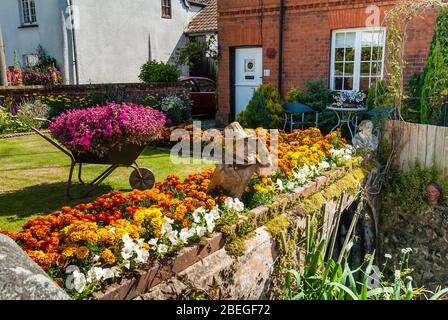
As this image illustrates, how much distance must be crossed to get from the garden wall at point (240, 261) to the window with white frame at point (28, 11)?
15.7 m

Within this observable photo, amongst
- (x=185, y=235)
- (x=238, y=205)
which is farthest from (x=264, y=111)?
(x=185, y=235)

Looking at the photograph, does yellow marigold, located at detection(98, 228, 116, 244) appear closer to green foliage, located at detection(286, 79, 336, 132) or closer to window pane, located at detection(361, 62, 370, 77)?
green foliage, located at detection(286, 79, 336, 132)

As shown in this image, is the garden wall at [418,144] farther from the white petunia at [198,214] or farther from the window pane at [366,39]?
the white petunia at [198,214]

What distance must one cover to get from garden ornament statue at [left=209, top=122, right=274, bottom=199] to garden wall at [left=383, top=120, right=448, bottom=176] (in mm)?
3003

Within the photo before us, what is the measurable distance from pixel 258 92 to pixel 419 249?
515 centimetres

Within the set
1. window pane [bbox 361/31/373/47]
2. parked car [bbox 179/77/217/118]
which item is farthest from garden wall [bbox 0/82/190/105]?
window pane [bbox 361/31/373/47]

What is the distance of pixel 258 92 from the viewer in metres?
9.67

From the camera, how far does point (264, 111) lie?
9453mm

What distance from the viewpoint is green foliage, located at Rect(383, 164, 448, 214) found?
5805 mm

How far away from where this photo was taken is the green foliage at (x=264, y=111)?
9.46 m

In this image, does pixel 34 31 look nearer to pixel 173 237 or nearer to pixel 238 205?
pixel 238 205

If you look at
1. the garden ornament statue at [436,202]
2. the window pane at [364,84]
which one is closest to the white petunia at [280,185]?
the garden ornament statue at [436,202]

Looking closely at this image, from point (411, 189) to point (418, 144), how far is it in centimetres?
66
